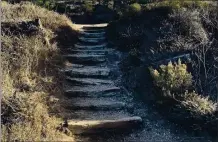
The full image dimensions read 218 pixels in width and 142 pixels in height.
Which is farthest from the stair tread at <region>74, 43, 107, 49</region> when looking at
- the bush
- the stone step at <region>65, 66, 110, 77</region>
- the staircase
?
the stone step at <region>65, 66, 110, 77</region>

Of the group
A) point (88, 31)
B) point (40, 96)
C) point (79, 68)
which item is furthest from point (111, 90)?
point (88, 31)

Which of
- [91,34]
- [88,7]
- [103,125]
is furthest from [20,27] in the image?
[88,7]

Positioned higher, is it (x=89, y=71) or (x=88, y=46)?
(x=88, y=46)

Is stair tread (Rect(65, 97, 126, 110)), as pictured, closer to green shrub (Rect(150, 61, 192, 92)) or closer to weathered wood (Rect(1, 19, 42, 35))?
green shrub (Rect(150, 61, 192, 92))

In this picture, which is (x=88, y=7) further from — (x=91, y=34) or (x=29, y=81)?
(x=29, y=81)

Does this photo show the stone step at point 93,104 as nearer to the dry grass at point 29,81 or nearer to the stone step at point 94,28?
the dry grass at point 29,81

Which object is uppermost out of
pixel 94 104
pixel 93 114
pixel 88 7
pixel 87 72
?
pixel 88 7
